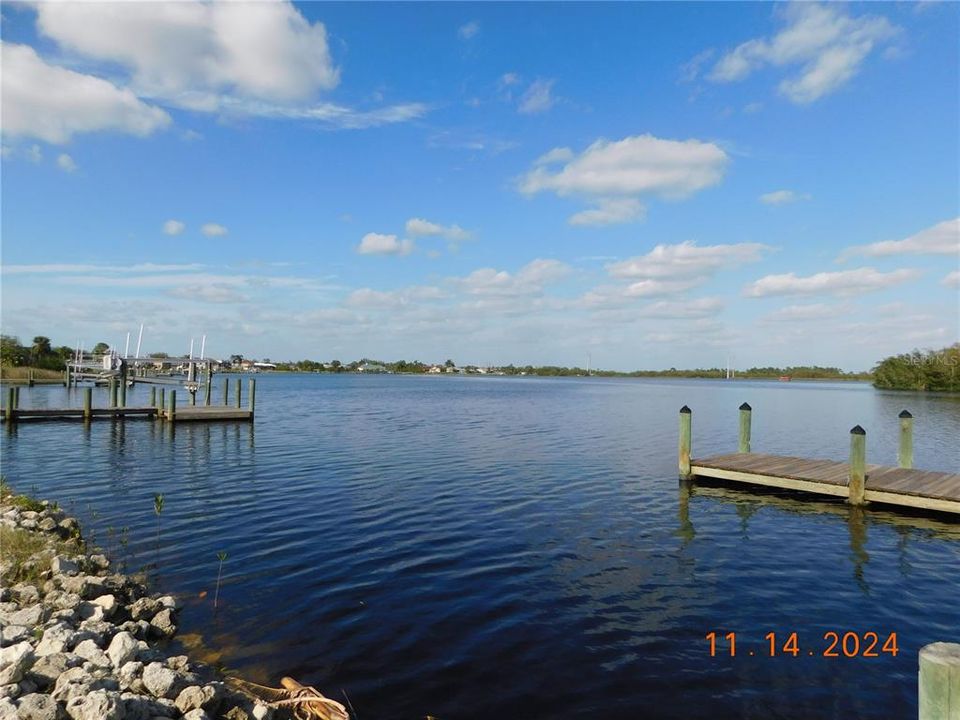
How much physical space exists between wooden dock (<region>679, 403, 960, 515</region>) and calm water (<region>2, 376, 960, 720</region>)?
0.57m

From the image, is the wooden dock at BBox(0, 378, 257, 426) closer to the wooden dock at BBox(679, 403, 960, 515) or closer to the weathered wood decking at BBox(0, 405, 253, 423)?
the weathered wood decking at BBox(0, 405, 253, 423)

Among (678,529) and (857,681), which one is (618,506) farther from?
(857,681)

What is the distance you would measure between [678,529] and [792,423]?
34.2m

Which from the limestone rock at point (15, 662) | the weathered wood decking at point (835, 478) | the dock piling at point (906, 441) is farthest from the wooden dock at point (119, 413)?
the dock piling at point (906, 441)

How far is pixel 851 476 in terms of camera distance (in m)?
16.6

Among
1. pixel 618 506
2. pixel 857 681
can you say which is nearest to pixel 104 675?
pixel 857 681

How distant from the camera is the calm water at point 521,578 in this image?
7277 mm

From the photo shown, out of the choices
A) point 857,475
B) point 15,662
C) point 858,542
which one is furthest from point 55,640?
point 857,475

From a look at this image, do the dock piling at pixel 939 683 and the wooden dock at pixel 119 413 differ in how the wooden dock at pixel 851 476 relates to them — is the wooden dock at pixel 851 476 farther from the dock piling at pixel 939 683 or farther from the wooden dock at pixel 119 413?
the wooden dock at pixel 119 413

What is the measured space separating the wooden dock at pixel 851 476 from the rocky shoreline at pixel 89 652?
16.6 m

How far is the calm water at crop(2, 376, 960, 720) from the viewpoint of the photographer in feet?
23.9

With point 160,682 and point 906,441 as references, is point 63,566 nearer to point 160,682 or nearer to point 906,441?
point 160,682

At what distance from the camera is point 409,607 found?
9.48 m

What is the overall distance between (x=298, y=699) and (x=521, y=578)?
5.24 meters
